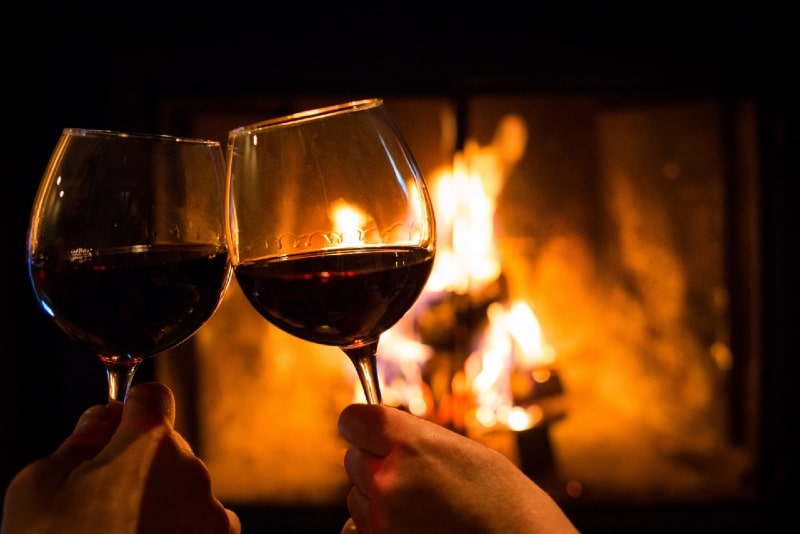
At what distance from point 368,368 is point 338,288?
3.6 inches

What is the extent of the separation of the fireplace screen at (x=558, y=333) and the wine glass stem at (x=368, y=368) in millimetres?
1349

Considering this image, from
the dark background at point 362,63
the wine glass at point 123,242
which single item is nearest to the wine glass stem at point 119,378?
the wine glass at point 123,242

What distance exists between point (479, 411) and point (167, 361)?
0.89 meters

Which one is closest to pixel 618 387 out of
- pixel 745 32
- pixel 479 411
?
pixel 479 411

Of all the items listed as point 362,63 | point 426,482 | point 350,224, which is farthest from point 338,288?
point 362,63

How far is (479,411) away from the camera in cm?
216

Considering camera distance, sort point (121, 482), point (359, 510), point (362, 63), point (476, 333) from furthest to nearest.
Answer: point (476, 333)
point (362, 63)
point (359, 510)
point (121, 482)

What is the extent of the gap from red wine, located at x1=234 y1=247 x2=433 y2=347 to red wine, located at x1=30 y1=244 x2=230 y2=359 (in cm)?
5

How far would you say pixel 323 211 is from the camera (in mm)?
676

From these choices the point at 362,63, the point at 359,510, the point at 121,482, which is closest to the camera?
the point at 121,482

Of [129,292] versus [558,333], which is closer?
[129,292]

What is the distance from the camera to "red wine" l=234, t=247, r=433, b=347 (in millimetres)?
656

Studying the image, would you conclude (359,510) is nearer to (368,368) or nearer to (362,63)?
(368,368)

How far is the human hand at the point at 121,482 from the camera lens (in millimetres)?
586
